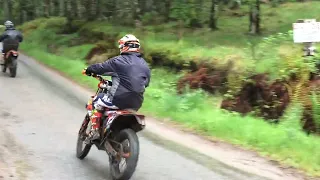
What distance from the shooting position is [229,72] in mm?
13539

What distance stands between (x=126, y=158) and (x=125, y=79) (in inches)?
44.8

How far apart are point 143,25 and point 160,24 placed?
113 centimetres

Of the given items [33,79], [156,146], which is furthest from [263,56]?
[33,79]

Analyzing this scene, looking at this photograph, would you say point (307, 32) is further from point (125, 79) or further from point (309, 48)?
point (125, 79)

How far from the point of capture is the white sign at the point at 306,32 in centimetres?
1101

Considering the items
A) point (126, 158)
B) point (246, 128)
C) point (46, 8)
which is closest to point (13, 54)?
point (246, 128)

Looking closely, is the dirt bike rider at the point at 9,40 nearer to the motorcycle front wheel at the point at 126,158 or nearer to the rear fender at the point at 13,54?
the rear fender at the point at 13,54

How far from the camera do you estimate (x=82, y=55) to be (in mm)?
24594

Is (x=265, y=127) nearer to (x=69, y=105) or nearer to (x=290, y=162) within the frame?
(x=290, y=162)

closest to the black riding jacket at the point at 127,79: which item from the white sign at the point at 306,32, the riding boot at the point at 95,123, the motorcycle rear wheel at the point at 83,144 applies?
the riding boot at the point at 95,123

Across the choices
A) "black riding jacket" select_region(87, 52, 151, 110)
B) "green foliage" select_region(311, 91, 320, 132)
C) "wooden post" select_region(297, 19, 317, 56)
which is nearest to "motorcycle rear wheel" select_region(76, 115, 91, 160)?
"black riding jacket" select_region(87, 52, 151, 110)

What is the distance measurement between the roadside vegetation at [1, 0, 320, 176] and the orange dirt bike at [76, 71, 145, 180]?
2.88 metres

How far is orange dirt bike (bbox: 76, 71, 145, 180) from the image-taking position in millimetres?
6156

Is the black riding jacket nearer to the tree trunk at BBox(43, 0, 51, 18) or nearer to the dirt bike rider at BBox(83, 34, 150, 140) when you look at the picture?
the dirt bike rider at BBox(83, 34, 150, 140)
